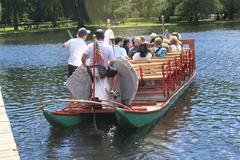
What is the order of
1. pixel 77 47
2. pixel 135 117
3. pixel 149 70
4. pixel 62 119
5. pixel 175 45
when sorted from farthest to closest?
1. pixel 175 45
2. pixel 149 70
3. pixel 77 47
4. pixel 62 119
5. pixel 135 117

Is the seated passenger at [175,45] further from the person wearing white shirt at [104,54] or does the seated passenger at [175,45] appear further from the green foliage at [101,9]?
the green foliage at [101,9]

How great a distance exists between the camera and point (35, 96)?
20.0 metres

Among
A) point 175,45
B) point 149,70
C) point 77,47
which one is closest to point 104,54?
point 77,47

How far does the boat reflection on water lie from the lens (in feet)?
39.1

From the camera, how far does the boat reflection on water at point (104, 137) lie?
A: 39.1ft

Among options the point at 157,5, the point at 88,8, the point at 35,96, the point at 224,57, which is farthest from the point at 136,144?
the point at 157,5

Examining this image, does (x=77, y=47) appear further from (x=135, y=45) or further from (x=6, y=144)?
(x=6, y=144)

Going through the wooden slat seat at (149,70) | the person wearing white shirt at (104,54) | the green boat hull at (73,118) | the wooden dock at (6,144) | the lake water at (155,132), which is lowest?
the lake water at (155,132)

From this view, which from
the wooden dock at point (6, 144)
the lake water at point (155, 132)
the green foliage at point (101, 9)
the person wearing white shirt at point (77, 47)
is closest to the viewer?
the wooden dock at point (6, 144)

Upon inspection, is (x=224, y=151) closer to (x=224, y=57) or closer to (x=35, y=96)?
(x=35, y=96)

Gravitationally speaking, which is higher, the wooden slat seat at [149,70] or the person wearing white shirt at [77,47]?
the person wearing white shirt at [77,47]

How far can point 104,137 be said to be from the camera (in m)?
12.9

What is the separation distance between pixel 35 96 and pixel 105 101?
7801 mm

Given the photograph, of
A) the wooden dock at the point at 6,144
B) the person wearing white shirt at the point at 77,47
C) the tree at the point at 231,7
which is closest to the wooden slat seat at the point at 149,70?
the person wearing white shirt at the point at 77,47
